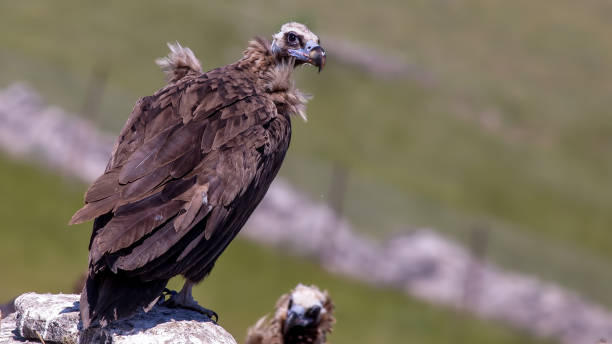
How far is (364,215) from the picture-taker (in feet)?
128

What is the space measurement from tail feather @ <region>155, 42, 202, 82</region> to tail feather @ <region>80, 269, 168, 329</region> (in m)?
3.02

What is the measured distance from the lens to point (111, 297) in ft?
21.9

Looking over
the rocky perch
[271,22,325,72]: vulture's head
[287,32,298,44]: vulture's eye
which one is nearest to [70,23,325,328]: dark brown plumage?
the rocky perch

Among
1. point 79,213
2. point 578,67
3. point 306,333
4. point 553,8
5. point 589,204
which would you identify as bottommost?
point 79,213

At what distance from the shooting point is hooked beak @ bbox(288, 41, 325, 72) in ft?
30.5

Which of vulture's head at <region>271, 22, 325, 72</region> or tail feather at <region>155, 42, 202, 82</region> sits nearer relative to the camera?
tail feather at <region>155, 42, 202, 82</region>

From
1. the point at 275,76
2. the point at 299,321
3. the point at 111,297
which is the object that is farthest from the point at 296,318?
the point at 111,297

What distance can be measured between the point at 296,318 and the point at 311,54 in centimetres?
285

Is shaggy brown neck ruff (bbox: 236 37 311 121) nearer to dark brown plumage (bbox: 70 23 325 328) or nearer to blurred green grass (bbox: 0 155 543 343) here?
dark brown plumage (bbox: 70 23 325 328)

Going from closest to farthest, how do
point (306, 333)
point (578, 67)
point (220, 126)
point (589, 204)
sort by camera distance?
point (220, 126) < point (306, 333) < point (589, 204) < point (578, 67)

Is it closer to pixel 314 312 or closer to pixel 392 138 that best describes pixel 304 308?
pixel 314 312

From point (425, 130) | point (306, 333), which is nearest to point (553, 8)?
point (425, 130)

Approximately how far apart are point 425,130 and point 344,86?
5617mm

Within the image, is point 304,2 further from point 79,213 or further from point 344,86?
point 79,213
